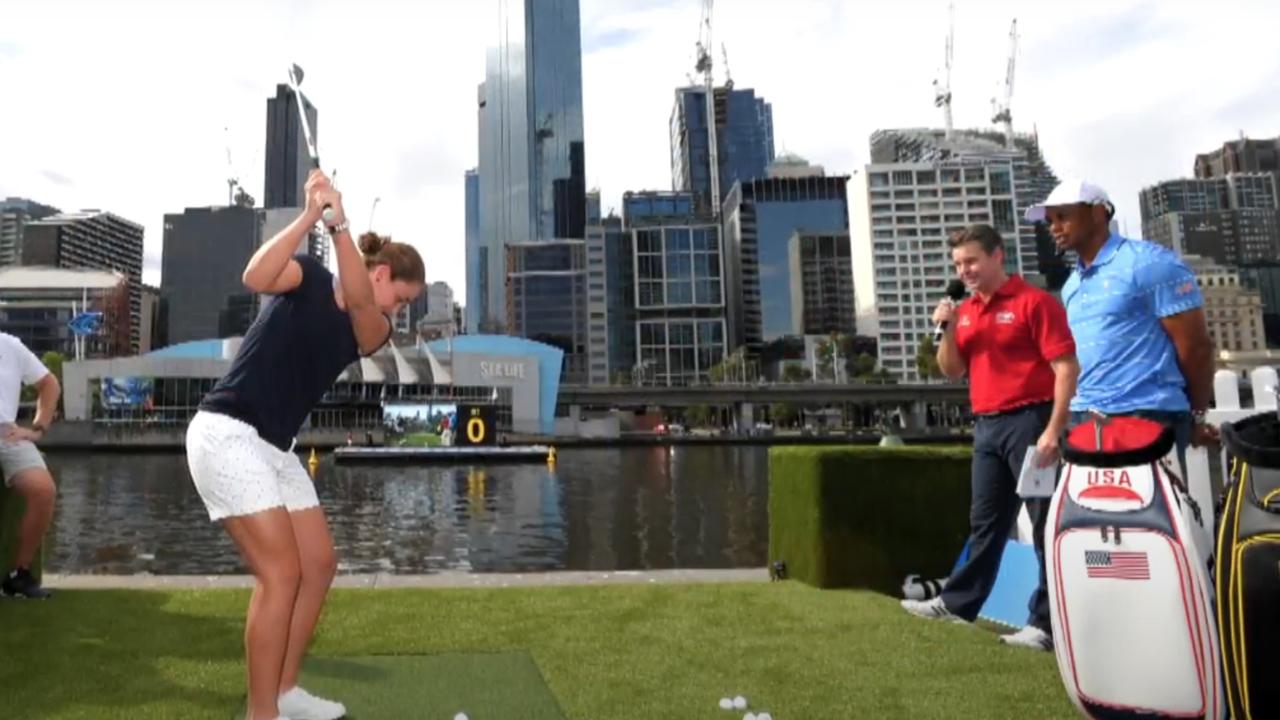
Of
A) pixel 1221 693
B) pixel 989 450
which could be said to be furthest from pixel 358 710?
pixel 989 450

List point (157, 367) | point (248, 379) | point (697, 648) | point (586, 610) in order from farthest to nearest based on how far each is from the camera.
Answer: point (157, 367) < point (586, 610) < point (697, 648) < point (248, 379)

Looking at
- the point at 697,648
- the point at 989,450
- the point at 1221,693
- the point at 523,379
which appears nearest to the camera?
the point at 1221,693

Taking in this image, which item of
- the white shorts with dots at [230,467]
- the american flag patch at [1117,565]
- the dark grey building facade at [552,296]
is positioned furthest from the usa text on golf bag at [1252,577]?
the dark grey building facade at [552,296]

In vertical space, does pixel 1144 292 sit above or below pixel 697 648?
above

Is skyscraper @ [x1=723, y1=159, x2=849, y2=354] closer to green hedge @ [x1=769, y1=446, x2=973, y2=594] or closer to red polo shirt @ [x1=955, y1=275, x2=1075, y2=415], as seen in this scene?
green hedge @ [x1=769, y1=446, x2=973, y2=594]

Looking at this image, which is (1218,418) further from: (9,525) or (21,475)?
(9,525)

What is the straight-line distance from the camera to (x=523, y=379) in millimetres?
97062

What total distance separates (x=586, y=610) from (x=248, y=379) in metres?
3.03

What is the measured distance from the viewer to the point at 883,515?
624 cm

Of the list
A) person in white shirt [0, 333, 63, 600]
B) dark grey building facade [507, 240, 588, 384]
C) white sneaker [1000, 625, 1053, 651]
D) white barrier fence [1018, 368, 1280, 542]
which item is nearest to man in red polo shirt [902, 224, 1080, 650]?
white sneaker [1000, 625, 1053, 651]

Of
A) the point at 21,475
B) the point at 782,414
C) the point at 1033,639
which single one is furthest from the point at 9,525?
the point at 782,414

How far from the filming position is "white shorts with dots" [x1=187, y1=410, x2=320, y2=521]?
3072mm

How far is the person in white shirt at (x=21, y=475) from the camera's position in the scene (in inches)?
228

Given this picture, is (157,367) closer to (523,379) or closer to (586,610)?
(523,379)
